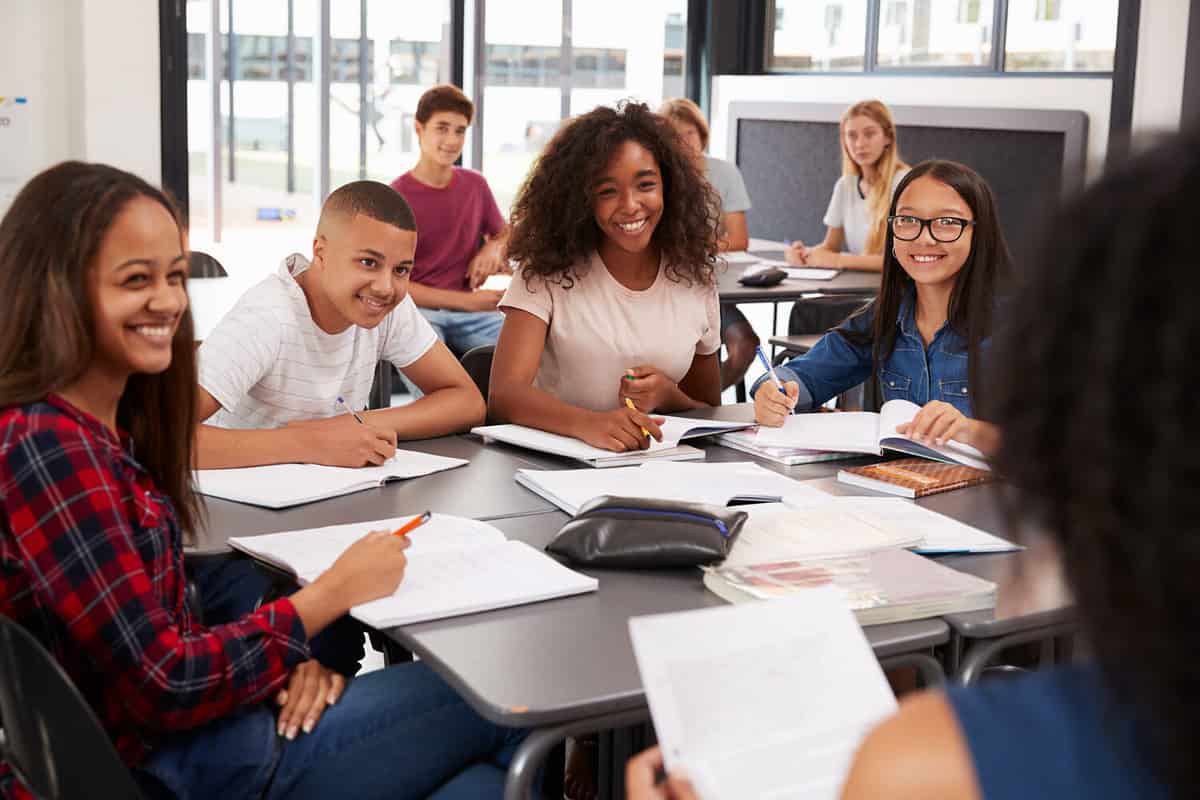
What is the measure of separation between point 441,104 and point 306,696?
10.6 feet

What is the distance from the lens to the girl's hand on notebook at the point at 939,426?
7.26ft

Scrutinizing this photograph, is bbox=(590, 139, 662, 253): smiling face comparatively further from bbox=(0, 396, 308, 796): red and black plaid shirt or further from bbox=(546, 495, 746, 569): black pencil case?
bbox=(0, 396, 308, 796): red and black plaid shirt

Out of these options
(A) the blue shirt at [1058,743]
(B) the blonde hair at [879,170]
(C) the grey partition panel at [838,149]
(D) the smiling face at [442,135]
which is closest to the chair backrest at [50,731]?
(A) the blue shirt at [1058,743]

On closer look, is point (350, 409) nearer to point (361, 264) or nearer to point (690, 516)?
point (361, 264)

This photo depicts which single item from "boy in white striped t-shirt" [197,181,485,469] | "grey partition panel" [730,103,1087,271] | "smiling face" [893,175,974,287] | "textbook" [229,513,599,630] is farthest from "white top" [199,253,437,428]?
"grey partition panel" [730,103,1087,271]

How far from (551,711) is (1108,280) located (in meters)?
0.77

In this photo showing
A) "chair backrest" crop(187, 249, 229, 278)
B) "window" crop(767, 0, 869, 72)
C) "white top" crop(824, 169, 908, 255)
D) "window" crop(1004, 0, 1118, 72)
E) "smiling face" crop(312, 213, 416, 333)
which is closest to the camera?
"smiling face" crop(312, 213, 416, 333)

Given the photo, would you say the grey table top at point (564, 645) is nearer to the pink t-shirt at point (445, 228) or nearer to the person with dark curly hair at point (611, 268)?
the person with dark curly hair at point (611, 268)

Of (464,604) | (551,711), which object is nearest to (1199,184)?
(551,711)

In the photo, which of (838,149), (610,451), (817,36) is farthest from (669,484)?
(817,36)

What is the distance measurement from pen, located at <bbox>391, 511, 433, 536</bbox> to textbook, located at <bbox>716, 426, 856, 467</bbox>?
73cm

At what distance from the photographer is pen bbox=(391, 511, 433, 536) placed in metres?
1.64

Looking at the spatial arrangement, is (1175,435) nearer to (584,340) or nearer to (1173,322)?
(1173,322)

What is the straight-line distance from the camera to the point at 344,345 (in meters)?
2.40
